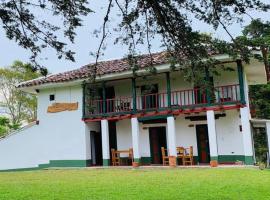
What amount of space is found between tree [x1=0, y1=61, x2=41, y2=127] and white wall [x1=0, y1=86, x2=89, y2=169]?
12278 mm

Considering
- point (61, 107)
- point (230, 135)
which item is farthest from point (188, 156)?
point (61, 107)

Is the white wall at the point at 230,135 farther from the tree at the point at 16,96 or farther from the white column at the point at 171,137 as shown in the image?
the tree at the point at 16,96

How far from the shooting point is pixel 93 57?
267 inches

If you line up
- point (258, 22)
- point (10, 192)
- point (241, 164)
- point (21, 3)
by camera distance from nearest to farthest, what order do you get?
point (258, 22)
point (21, 3)
point (10, 192)
point (241, 164)

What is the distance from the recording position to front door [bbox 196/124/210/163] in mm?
19469

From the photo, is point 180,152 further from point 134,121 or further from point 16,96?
point 16,96

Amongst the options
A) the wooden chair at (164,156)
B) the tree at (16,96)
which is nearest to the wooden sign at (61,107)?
the wooden chair at (164,156)

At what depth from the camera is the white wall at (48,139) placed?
21375 millimetres

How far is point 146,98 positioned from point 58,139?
550cm

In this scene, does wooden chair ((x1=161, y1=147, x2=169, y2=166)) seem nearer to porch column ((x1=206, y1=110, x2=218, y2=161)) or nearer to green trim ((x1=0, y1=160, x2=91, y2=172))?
porch column ((x1=206, y1=110, x2=218, y2=161))

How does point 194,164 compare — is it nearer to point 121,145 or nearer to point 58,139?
point 121,145

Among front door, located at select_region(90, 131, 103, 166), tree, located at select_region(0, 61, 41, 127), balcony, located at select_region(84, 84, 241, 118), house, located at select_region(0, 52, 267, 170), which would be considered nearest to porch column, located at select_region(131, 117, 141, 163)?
house, located at select_region(0, 52, 267, 170)

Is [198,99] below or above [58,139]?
above

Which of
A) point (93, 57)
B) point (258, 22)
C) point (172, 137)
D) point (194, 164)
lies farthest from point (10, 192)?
point (194, 164)
